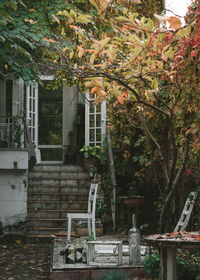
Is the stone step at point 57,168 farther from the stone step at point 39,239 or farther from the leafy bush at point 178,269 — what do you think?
the leafy bush at point 178,269

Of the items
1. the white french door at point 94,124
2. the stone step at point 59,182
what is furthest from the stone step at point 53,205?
the white french door at point 94,124

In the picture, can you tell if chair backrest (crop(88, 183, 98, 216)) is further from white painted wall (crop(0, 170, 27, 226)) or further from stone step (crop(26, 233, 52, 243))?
white painted wall (crop(0, 170, 27, 226))

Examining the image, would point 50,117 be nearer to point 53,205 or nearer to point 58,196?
point 58,196

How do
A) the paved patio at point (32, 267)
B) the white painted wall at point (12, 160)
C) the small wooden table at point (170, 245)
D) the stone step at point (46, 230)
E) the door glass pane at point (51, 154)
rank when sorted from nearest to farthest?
the small wooden table at point (170, 245) < the paved patio at point (32, 267) < the stone step at point (46, 230) < the white painted wall at point (12, 160) < the door glass pane at point (51, 154)

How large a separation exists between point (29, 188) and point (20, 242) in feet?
5.12

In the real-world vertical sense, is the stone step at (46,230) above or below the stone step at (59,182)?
below

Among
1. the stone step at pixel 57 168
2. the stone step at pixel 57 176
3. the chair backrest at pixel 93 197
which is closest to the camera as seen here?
the chair backrest at pixel 93 197

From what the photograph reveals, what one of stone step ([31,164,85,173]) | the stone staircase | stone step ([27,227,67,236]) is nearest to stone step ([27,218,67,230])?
the stone staircase

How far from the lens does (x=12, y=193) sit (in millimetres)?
10516

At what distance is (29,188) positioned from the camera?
10.9m

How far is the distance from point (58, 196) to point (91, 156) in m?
1.31

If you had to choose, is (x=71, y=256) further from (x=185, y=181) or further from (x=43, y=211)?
(x=43, y=211)

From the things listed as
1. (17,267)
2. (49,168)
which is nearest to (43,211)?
(49,168)

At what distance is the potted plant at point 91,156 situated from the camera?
11203 mm
